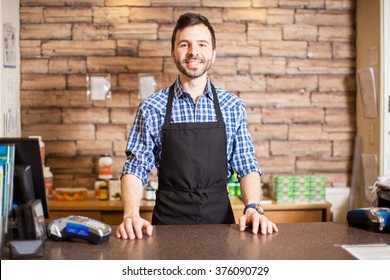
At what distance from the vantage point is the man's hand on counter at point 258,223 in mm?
2195

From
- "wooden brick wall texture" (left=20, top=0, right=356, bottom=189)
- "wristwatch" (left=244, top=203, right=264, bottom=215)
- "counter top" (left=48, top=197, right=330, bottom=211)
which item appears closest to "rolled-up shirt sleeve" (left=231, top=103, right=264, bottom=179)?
"wristwatch" (left=244, top=203, right=264, bottom=215)

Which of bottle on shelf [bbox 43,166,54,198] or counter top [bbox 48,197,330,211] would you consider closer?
counter top [bbox 48,197,330,211]

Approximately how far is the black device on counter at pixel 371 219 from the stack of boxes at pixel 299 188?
1.65 metres

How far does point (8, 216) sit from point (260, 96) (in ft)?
9.23

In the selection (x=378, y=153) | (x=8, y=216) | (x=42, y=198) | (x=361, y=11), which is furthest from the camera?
(x=361, y=11)

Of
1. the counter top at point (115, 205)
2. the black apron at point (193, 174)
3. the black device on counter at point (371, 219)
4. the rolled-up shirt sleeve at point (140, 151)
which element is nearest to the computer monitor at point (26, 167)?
the rolled-up shirt sleeve at point (140, 151)

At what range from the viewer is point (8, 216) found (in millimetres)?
1891

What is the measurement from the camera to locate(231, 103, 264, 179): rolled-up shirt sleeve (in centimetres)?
278

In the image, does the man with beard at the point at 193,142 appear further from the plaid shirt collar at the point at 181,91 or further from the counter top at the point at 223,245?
the counter top at the point at 223,245

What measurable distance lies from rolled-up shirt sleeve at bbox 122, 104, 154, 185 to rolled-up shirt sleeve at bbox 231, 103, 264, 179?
1.45ft

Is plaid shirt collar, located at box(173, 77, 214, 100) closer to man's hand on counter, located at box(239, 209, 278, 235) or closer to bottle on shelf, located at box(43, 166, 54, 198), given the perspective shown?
man's hand on counter, located at box(239, 209, 278, 235)
